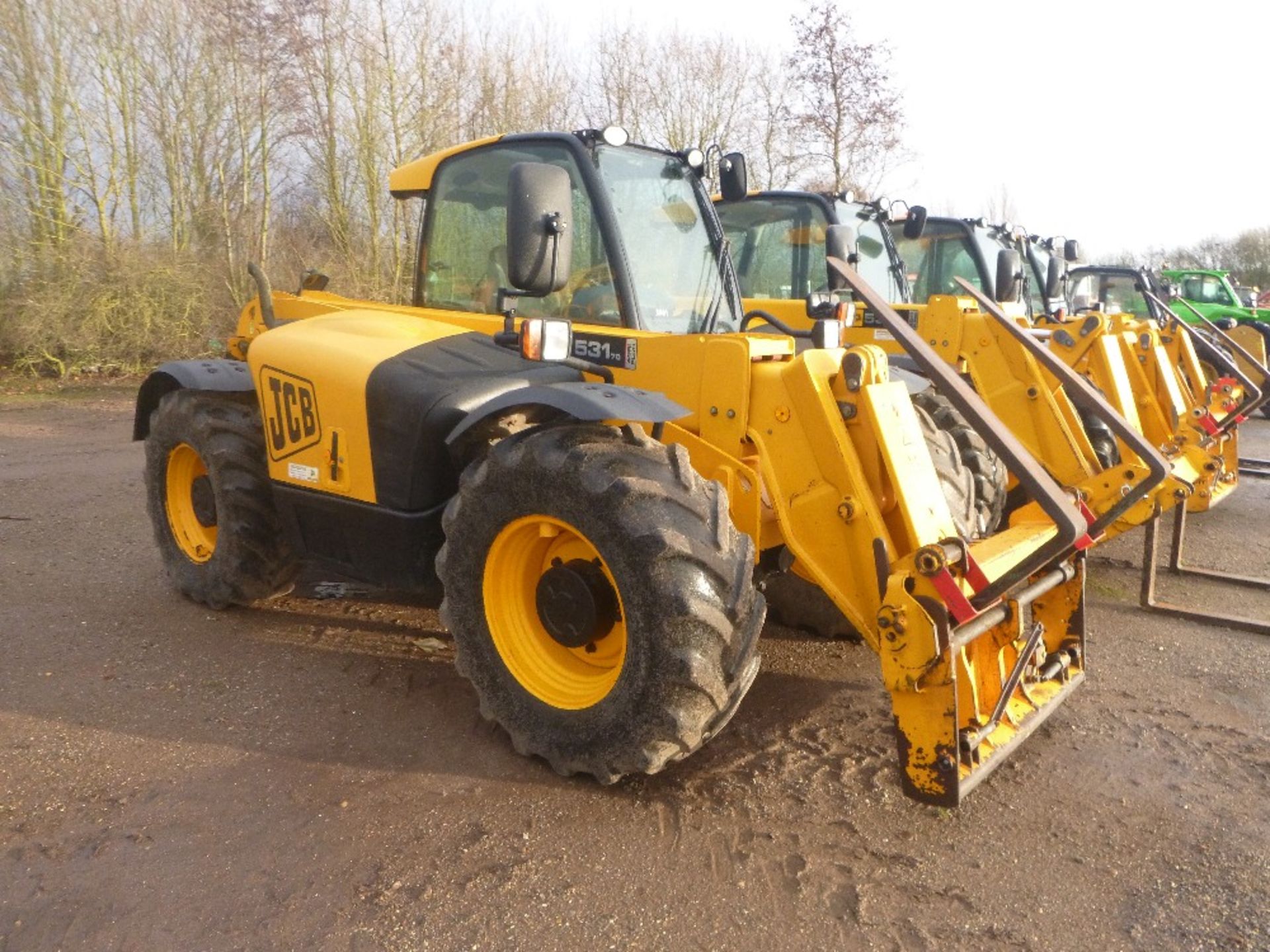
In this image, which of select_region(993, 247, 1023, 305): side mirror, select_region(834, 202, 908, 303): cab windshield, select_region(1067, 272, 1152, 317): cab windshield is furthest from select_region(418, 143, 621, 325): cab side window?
select_region(1067, 272, 1152, 317): cab windshield

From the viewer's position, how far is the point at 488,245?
14.3 ft

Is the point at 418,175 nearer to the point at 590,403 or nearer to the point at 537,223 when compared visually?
the point at 537,223

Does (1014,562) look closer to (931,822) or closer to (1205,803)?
(931,822)

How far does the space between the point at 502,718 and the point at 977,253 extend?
22.7 feet

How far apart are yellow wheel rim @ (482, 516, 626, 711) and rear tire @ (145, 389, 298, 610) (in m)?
1.66

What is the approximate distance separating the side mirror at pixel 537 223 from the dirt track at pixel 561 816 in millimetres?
1637

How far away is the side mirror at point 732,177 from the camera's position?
443 cm

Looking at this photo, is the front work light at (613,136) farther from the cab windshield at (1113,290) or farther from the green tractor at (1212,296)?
the green tractor at (1212,296)

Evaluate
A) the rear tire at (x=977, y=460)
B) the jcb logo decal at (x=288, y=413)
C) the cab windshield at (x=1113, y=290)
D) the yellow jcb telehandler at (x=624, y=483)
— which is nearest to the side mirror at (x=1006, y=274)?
the rear tire at (x=977, y=460)

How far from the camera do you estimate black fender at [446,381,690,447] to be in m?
3.04

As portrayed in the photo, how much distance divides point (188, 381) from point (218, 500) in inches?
23.6

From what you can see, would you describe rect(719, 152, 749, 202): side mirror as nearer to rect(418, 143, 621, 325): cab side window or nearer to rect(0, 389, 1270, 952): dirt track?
rect(418, 143, 621, 325): cab side window

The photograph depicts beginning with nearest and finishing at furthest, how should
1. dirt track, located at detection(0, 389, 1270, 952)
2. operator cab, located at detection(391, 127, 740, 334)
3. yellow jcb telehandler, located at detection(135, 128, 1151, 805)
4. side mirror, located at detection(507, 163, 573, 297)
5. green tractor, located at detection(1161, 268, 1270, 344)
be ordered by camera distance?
dirt track, located at detection(0, 389, 1270, 952) < yellow jcb telehandler, located at detection(135, 128, 1151, 805) < side mirror, located at detection(507, 163, 573, 297) < operator cab, located at detection(391, 127, 740, 334) < green tractor, located at detection(1161, 268, 1270, 344)

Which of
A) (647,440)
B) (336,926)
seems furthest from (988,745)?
(336,926)
